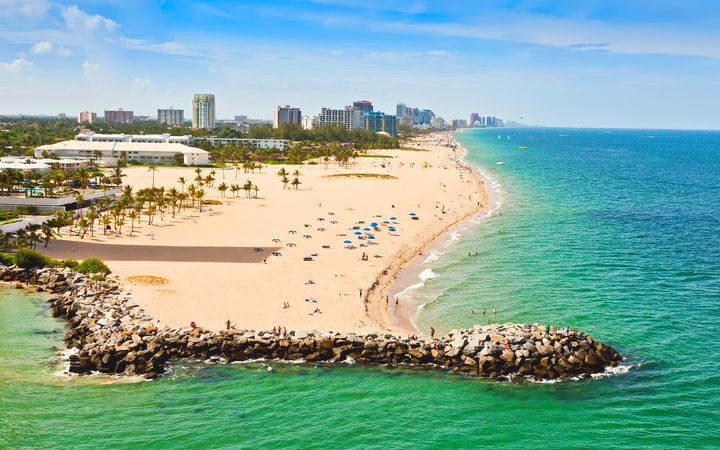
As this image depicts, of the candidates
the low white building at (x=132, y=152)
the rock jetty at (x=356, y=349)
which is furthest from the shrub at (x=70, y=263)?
the low white building at (x=132, y=152)

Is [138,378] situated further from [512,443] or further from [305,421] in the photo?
[512,443]

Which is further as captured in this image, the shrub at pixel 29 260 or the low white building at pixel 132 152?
the low white building at pixel 132 152

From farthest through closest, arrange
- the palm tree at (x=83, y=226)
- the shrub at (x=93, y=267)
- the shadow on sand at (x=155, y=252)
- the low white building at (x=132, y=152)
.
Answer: the low white building at (x=132, y=152) < the palm tree at (x=83, y=226) < the shadow on sand at (x=155, y=252) < the shrub at (x=93, y=267)

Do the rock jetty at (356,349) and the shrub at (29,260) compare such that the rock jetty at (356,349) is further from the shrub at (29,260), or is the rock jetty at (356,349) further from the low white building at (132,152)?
the low white building at (132,152)

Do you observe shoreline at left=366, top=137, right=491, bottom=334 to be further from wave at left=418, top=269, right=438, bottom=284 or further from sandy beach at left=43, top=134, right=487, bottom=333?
wave at left=418, top=269, right=438, bottom=284

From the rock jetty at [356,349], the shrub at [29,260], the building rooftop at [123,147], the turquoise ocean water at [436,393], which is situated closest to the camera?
the turquoise ocean water at [436,393]

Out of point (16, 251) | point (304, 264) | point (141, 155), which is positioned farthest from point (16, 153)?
point (304, 264)

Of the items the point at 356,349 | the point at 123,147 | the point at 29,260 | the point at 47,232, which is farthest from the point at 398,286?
the point at 123,147
